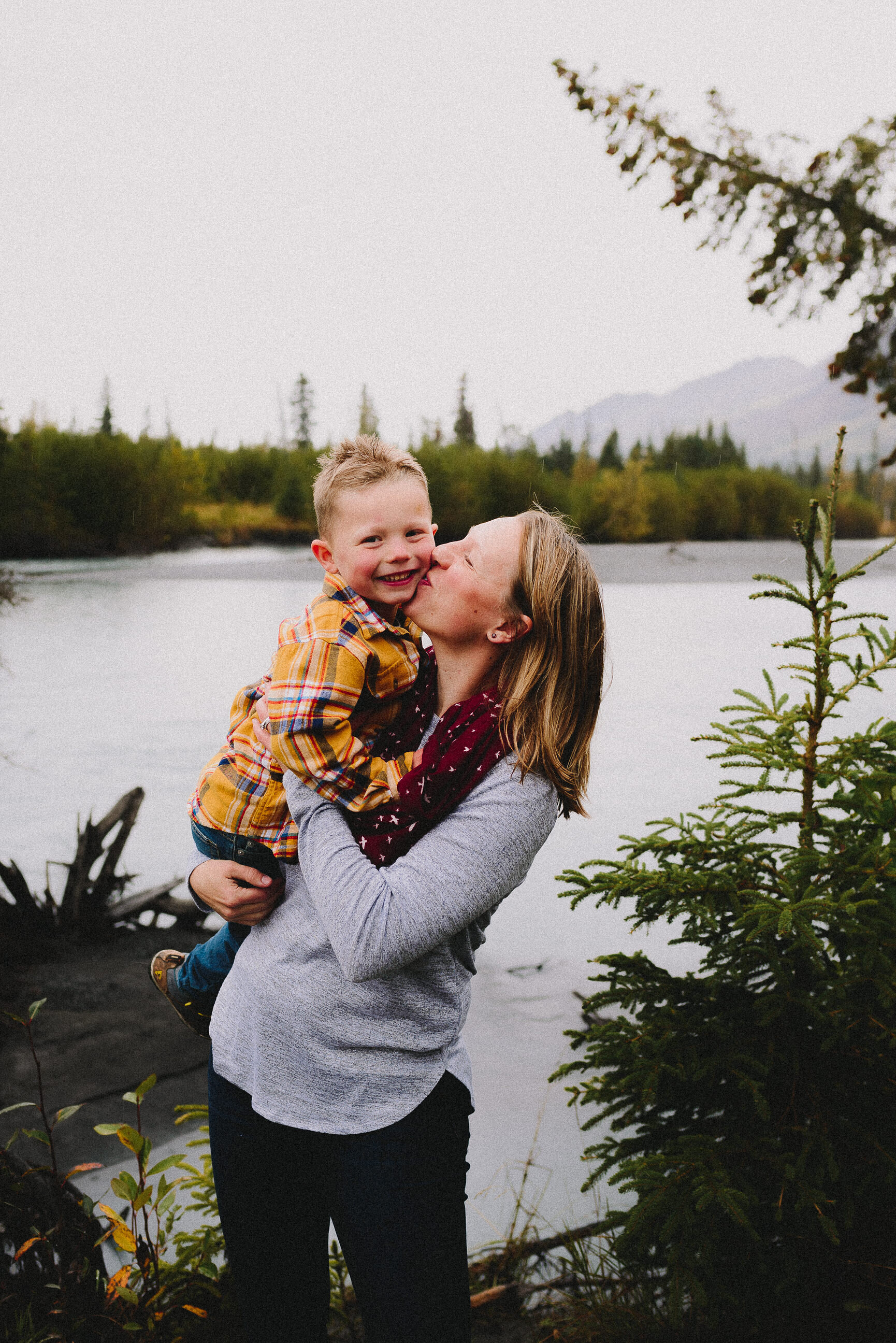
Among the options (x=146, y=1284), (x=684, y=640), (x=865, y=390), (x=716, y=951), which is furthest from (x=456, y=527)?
(x=146, y=1284)

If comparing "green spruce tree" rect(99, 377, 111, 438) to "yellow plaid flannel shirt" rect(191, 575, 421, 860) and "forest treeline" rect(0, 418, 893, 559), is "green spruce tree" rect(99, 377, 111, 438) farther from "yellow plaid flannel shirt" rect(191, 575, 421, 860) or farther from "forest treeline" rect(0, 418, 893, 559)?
"yellow plaid flannel shirt" rect(191, 575, 421, 860)

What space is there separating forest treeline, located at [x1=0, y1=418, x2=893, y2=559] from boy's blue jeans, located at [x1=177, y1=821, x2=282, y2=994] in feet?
10.1

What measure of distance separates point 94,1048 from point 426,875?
2975 mm

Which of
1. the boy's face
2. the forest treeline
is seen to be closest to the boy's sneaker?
the boy's face

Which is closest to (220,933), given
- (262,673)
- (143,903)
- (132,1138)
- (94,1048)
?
(132,1138)

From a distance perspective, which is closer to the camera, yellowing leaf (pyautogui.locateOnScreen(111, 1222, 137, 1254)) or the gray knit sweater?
the gray knit sweater

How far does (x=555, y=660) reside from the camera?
933 mm

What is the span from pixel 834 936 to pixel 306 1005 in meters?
0.96

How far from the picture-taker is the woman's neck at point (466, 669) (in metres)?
1.00

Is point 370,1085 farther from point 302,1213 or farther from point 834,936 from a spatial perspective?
point 834,936

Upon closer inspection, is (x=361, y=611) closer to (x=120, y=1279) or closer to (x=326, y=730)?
(x=326, y=730)

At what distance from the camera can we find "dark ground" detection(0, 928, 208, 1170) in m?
2.94

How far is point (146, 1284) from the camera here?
4.87 feet

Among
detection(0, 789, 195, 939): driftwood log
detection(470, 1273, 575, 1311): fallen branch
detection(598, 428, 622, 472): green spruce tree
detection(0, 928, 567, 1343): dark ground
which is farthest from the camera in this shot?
detection(598, 428, 622, 472): green spruce tree
